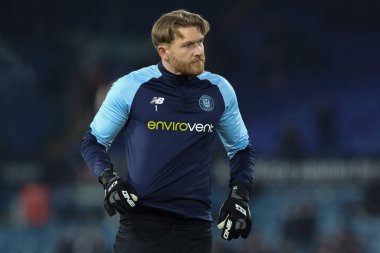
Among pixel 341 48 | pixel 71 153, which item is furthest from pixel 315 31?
pixel 71 153

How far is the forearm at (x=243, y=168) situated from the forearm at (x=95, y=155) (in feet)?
1.73

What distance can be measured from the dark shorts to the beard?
561 mm

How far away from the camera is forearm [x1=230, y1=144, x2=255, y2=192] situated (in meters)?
3.74

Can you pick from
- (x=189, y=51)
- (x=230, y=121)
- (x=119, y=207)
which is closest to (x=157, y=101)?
(x=189, y=51)

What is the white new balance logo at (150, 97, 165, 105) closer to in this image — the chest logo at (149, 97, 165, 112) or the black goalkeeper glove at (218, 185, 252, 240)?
the chest logo at (149, 97, 165, 112)

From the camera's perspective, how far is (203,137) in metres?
3.57

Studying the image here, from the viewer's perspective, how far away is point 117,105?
3.54m

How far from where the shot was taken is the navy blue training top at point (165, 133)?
11.5 feet

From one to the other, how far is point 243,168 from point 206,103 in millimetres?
349

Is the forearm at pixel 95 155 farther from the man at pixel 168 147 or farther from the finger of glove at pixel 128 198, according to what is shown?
the finger of glove at pixel 128 198

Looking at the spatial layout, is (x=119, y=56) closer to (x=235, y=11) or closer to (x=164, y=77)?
(x=235, y=11)

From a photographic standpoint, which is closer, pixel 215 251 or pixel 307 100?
pixel 215 251

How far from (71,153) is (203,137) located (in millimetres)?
10093

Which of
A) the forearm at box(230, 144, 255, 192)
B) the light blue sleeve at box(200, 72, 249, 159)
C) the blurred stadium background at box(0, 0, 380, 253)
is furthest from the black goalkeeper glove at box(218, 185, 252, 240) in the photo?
the blurred stadium background at box(0, 0, 380, 253)
